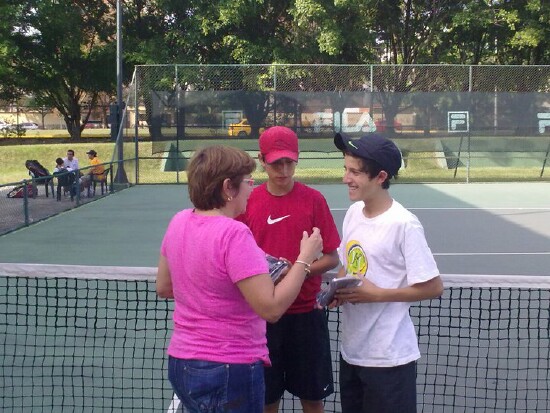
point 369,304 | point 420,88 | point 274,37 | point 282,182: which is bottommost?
point 369,304

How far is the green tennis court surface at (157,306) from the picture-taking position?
447 centimetres

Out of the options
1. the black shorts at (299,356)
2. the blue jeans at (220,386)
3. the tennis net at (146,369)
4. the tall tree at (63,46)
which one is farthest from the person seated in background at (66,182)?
the tall tree at (63,46)

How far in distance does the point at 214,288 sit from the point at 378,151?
80 cm

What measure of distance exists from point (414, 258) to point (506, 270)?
6590 mm

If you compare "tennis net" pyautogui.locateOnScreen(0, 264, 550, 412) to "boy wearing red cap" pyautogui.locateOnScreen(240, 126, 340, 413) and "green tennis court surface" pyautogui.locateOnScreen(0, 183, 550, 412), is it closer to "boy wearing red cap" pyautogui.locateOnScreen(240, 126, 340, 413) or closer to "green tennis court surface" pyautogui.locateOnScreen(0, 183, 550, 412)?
"green tennis court surface" pyautogui.locateOnScreen(0, 183, 550, 412)

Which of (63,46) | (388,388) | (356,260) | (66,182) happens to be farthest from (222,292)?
(63,46)

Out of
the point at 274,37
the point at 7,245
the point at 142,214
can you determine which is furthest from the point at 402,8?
the point at 7,245

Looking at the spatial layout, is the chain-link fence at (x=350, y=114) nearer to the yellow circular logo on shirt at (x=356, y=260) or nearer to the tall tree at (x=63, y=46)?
the tall tree at (x=63, y=46)

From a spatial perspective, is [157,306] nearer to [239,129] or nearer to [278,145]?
[278,145]

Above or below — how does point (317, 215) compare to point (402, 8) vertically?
below

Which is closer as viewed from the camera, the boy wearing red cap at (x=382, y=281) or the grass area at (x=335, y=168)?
the boy wearing red cap at (x=382, y=281)

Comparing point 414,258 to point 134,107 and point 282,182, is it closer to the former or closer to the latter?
point 282,182

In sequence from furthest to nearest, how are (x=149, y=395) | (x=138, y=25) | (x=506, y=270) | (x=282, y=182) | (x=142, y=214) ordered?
(x=138, y=25) → (x=142, y=214) → (x=506, y=270) → (x=149, y=395) → (x=282, y=182)

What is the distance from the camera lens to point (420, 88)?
68.7ft
